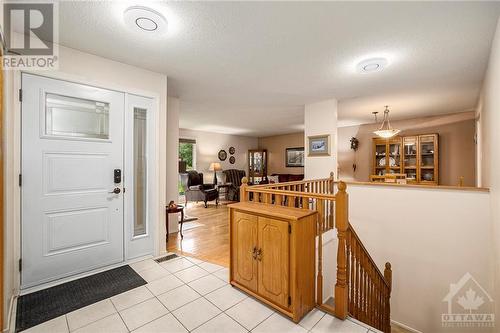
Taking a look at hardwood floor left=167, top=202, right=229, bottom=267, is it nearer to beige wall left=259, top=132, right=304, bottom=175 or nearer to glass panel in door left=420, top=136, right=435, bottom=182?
beige wall left=259, top=132, right=304, bottom=175

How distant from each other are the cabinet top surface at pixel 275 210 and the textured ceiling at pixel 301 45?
166 centimetres

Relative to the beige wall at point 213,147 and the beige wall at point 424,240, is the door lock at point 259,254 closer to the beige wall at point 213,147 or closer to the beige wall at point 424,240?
the beige wall at point 424,240

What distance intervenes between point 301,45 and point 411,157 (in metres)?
5.16

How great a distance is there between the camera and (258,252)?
82.6 inches

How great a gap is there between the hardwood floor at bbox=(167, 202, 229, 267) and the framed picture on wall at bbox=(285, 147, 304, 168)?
4031 mm

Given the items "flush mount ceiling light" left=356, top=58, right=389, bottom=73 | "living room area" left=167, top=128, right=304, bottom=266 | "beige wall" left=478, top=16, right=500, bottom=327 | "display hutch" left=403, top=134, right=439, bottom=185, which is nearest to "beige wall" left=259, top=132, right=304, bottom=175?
"living room area" left=167, top=128, right=304, bottom=266

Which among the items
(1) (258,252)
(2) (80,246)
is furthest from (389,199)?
(2) (80,246)

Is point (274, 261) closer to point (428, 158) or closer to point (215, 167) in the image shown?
point (428, 158)

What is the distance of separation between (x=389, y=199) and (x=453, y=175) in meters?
3.33

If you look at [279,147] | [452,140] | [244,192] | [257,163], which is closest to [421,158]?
[452,140]

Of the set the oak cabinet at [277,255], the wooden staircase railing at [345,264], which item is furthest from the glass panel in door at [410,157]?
the oak cabinet at [277,255]

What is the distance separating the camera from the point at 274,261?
198 cm

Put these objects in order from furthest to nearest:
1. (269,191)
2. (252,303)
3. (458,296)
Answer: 1. (458,296)
2. (269,191)
3. (252,303)

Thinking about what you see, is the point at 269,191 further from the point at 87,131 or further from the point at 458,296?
the point at 458,296
